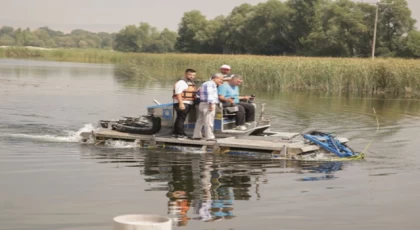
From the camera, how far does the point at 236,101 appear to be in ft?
50.1

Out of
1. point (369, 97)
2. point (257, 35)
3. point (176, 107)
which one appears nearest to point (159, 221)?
point (176, 107)

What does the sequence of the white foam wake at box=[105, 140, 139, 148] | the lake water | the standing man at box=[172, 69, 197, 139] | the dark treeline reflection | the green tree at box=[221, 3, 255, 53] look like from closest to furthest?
the lake water, the dark treeline reflection, the standing man at box=[172, 69, 197, 139], the white foam wake at box=[105, 140, 139, 148], the green tree at box=[221, 3, 255, 53]

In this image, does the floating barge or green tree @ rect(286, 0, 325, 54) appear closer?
the floating barge

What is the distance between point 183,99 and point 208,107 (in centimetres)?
67

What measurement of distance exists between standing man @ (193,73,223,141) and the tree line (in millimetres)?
52382

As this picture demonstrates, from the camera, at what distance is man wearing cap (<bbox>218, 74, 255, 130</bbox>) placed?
49.0 feet

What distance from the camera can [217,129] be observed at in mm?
14961

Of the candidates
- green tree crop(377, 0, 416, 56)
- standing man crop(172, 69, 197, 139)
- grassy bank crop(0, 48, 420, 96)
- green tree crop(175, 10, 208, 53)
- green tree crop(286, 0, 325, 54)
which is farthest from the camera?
green tree crop(175, 10, 208, 53)

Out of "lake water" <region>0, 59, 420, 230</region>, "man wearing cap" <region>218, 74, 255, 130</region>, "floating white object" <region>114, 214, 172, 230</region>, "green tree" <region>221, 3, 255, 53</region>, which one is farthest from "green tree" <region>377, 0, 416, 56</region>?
"floating white object" <region>114, 214, 172, 230</region>

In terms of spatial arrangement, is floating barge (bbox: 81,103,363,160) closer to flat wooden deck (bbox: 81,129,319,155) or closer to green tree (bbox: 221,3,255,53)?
flat wooden deck (bbox: 81,129,319,155)

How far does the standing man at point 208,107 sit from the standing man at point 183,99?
1.16ft

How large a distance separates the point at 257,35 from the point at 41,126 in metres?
68.8

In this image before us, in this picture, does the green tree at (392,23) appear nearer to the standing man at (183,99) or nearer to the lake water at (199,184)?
the lake water at (199,184)

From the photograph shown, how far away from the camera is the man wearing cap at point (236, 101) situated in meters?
14.9
